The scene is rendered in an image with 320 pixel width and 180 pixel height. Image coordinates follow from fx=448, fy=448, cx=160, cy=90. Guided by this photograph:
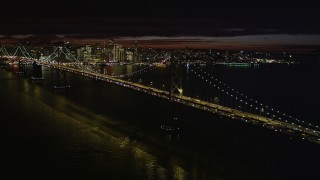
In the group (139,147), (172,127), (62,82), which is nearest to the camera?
(139,147)

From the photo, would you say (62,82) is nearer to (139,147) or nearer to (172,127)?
(172,127)

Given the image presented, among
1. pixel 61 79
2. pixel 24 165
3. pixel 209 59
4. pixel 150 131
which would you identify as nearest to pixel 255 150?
pixel 150 131

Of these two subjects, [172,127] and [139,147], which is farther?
[172,127]

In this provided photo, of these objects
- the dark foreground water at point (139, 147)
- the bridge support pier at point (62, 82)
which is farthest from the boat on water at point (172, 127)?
the bridge support pier at point (62, 82)

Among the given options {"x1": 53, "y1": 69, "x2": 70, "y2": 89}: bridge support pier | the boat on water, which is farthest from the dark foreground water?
{"x1": 53, "y1": 69, "x2": 70, "y2": 89}: bridge support pier

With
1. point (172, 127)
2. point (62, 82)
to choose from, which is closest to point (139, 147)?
point (172, 127)

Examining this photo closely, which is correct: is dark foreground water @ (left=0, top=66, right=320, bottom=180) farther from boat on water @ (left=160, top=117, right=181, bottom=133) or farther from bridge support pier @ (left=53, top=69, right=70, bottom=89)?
bridge support pier @ (left=53, top=69, right=70, bottom=89)

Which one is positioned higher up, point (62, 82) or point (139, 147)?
point (62, 82)

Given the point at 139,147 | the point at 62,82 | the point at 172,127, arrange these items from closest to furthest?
1. the point at 139,147
2. the point at 172,127
3. the point at 62,82

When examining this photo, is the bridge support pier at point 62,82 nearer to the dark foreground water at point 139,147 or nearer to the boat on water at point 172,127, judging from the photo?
the dark foreground water at point 139,147
